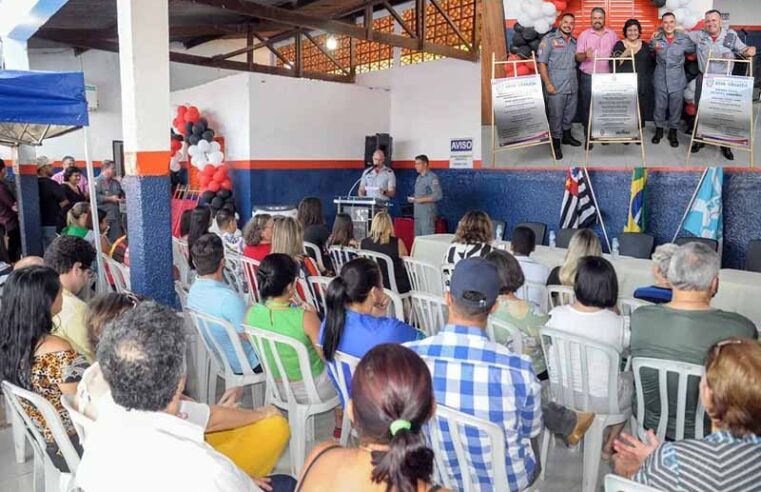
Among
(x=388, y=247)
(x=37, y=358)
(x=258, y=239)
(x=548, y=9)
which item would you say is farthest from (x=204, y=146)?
(x=37, y=358)

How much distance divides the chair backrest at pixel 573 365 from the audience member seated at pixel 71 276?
2.00 meters

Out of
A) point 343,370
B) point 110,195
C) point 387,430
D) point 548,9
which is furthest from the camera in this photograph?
point 110,195

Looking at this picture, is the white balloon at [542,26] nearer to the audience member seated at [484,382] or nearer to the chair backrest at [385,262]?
the chair backrest at [385,262]

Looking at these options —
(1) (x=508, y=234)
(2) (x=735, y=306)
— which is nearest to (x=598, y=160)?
(1) (x=508, y=234)

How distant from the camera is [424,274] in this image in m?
4.25

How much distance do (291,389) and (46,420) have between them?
998 millimetres

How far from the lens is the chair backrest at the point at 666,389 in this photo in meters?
1.93

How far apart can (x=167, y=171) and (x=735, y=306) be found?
3.59 metres

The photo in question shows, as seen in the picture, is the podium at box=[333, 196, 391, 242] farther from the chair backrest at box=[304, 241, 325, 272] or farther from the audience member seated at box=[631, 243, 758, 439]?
the audience member seated at box=[631, 243, 758, 439]

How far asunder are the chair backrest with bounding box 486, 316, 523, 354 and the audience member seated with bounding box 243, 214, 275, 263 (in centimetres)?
212

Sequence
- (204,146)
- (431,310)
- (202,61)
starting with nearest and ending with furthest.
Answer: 1. (431,310)
2. (204,146)
3. (202,61)

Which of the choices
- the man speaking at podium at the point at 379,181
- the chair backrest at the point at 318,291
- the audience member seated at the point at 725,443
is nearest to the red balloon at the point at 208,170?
the man speaking at podium at the point at 379,181

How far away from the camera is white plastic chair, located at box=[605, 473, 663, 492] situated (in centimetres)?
121

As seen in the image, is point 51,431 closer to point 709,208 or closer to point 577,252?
point 577,252
